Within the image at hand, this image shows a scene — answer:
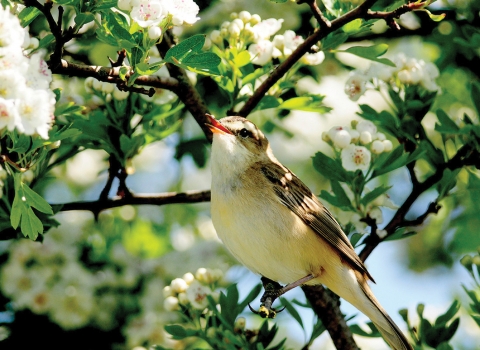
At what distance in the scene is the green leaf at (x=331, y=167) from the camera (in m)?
3.50

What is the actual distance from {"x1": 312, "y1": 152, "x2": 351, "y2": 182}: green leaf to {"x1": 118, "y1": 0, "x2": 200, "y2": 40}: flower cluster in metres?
1.11

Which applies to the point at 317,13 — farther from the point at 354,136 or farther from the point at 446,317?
the point at 446,317

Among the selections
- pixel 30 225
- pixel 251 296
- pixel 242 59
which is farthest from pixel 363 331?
pixel 30 225

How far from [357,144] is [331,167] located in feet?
0.55

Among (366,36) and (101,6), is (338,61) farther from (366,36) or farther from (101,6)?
(101,6)

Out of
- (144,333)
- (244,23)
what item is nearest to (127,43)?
(244,23)

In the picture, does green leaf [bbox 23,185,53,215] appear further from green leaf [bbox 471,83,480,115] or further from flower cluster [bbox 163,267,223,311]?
green leaf [bbox 471,83,480,115]

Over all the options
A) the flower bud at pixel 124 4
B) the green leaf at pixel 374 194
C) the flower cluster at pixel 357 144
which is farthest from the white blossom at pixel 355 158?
the flower bud at pixel 124 4

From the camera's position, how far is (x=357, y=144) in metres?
3.52

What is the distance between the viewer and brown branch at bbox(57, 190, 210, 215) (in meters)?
3.80

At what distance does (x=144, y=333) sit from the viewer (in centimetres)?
421

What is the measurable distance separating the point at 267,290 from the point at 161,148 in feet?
9.55

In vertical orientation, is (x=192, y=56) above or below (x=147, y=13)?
below

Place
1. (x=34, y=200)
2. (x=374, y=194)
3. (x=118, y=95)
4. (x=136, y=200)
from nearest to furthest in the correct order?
1. (x=34, y=200)
2. (x=374, y=194)
3. (x=118, y=95)
4. (x=136, y=200)
